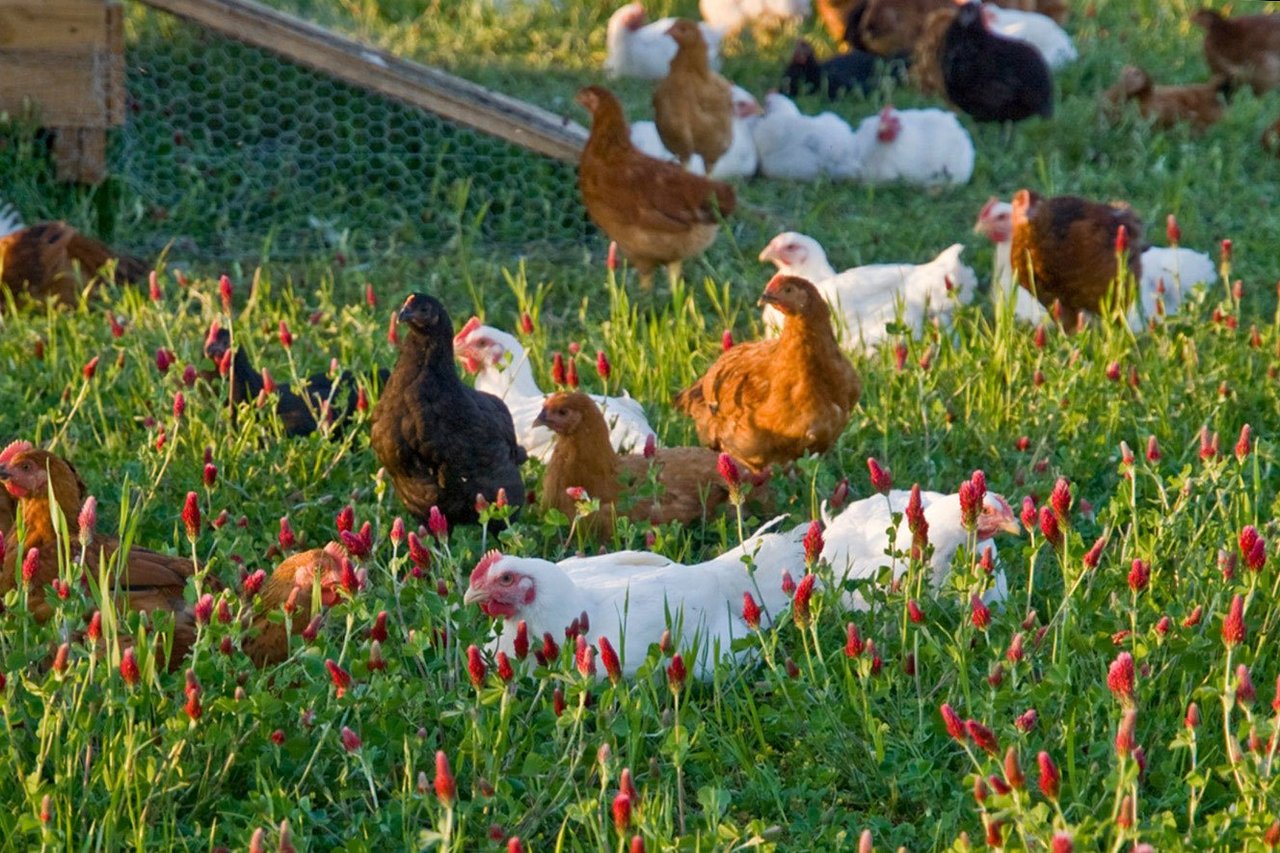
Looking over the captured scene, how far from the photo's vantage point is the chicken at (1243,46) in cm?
927

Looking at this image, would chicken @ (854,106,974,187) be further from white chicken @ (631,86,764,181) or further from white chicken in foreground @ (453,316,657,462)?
white chicken in foreground @ (453,316,657,462)

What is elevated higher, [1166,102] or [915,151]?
[1166,102]

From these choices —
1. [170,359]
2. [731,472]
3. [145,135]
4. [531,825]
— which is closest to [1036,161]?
[145,135]

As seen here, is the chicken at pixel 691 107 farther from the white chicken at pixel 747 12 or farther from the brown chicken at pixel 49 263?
the white chicken at pixel 747 12

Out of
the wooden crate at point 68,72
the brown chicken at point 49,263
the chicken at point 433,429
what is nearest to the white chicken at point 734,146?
the wooden crate at point 68,72

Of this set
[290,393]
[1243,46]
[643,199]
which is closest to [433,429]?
[290,393]

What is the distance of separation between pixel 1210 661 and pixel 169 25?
6.51 metres

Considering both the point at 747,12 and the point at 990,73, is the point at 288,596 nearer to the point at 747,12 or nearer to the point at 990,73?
the point at 990,73

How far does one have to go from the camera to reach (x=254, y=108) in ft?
25.4

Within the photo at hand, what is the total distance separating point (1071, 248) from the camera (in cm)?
558

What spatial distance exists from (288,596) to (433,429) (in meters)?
0.67

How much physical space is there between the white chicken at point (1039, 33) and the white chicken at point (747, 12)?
128cm

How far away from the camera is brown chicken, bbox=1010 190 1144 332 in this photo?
5.55 m

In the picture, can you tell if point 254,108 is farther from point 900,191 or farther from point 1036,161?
point 1036,161
